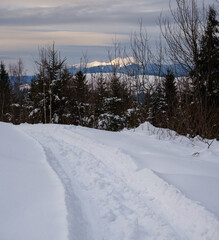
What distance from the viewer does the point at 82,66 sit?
1089 inches

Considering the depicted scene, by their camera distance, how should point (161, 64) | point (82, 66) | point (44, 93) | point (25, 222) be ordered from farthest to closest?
point (82, 66) < point (44, 93) < point (161, 64) < point (25, 222)

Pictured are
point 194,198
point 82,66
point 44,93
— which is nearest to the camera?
point 194,198

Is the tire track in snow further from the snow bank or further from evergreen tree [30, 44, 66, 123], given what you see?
evergreen tree [30, 44, 66, 123]

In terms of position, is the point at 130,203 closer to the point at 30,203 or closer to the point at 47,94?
the point at 30,203

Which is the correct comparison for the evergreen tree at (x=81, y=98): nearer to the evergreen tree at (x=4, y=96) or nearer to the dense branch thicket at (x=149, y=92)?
the dense branch thicket at (x=149, y=92)

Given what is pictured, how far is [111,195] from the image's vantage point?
409 cm

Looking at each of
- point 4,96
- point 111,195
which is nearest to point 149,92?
point 111,195

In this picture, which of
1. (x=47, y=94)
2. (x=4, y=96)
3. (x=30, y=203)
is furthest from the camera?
(x=4, y=96)

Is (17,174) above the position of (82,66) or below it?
below

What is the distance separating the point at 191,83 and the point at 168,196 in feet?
26.3

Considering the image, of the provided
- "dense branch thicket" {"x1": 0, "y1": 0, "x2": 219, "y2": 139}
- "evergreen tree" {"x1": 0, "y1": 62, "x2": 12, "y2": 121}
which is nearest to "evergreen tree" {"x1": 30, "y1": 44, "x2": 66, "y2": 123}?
"dense branch thicket" {"x1": 0, "y1": 0, "x2": 219, "y2": 139}

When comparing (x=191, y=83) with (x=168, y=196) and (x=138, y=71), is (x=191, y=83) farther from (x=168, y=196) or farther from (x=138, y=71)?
(x=168, y=196)

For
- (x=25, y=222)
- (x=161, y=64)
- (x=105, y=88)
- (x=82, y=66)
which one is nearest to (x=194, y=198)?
(x=25, y=222)

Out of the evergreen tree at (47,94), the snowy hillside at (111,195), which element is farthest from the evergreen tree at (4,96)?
the snowy hillside at (111,195)
